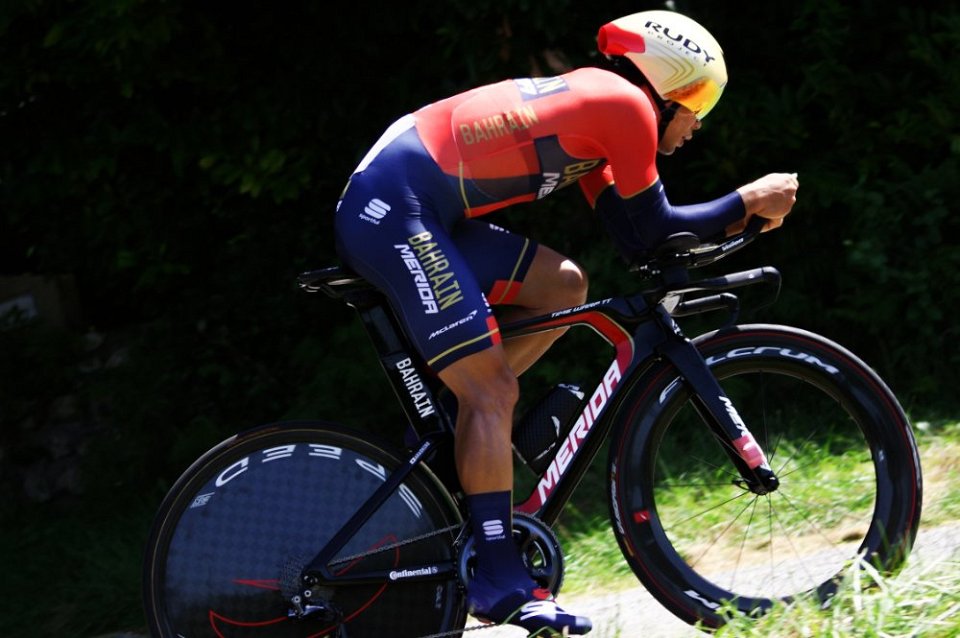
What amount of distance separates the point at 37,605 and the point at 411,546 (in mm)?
2608

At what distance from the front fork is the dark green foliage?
2294mm

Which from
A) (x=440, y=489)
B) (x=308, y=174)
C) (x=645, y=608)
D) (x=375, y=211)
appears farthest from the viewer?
(x=308, y=174)

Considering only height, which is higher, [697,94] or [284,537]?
[697,94]

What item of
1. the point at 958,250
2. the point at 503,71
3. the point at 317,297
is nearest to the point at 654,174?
the point at 503,71

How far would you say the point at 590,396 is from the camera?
3650mm

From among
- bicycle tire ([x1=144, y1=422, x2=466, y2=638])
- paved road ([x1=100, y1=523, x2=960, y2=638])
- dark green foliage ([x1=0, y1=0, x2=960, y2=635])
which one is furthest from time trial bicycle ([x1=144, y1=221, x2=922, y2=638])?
dark green foliage ([x1=0, y1=0, x2=960, y2=635])

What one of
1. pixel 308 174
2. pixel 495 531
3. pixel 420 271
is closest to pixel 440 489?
pixel 495 531

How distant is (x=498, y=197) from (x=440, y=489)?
85 cm

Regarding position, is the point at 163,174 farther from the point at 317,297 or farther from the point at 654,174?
the point at 654,174

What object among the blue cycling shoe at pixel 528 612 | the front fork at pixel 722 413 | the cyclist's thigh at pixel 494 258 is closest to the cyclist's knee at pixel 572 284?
the cyclist's thigh at pixel 494 258

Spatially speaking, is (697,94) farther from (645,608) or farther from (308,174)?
(308,174)

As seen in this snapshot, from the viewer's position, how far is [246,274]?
670 centimetres

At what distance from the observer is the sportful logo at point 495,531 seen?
345 centimetres

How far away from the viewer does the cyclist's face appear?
3.65 meters
